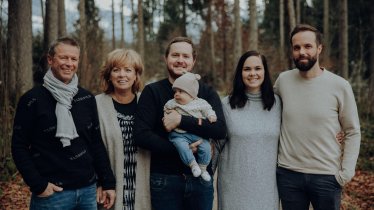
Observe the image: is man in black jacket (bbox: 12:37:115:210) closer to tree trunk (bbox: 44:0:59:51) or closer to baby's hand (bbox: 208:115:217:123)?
baby's hand (bbox: 208:115:217:123)

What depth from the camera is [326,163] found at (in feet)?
11.4

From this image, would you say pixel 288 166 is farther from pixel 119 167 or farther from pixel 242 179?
pixel 119 167

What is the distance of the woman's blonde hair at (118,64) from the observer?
342 cm

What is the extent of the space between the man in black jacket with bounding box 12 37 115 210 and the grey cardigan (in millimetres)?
192

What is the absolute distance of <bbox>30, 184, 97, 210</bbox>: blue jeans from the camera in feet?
9.57

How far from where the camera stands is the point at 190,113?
330 cm

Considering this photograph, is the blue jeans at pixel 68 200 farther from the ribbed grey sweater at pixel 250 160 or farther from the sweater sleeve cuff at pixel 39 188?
the ribbed grey sweater at pixel 250 160

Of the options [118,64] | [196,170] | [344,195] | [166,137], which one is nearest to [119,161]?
[166,137]

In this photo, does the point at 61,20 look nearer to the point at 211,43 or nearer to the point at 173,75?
the point at 173,75

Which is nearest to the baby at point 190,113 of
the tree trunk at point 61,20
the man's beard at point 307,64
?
the man's beard at point 307,64

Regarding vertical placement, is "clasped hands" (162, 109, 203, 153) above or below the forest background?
below

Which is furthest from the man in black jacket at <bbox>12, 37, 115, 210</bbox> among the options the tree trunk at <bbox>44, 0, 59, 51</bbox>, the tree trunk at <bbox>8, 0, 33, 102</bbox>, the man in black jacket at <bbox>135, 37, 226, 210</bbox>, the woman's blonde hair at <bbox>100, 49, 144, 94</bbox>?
the tree trunk at <bbox>44, 0, 59, 51</bbox>

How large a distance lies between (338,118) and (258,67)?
2.76ft

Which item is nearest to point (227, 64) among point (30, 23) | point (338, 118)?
point (30, 23)
